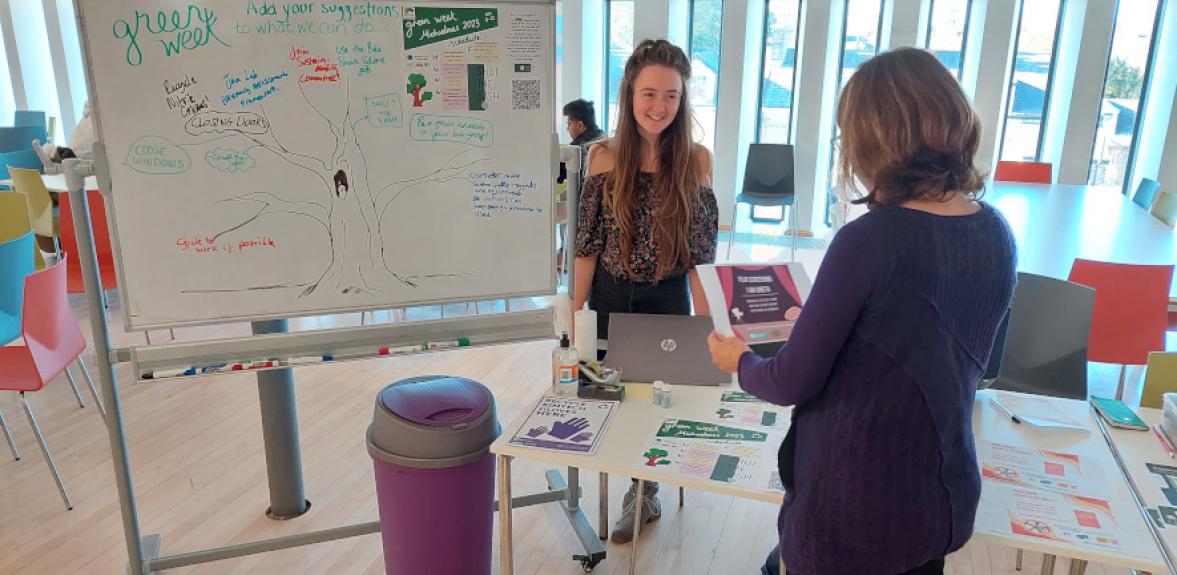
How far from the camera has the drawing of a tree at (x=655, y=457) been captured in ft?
5.50

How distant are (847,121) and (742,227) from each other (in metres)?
7.06

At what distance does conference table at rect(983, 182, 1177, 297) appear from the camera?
11.9 feet

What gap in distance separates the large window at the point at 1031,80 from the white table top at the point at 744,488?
638 centimetres

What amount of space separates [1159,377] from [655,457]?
1481mm

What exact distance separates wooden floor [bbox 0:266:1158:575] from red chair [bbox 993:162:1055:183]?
2741 mm

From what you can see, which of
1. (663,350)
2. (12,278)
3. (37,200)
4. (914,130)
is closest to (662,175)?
(663,350)

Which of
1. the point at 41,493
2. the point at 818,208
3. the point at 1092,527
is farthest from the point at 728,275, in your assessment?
the point at 818,208

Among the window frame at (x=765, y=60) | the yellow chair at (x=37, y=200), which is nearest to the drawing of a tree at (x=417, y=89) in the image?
the yellow chair at (x=37, y=200)

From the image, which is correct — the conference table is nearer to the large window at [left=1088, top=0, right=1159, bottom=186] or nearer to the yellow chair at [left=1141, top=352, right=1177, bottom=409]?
the yellow chair at [left=1141, top=352, right=1177, bottom=409]

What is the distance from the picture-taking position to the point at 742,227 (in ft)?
26.8

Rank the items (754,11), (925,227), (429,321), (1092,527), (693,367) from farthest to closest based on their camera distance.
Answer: (754,11) → (429,321) → (693,367) → (1092,527) → (925,227)

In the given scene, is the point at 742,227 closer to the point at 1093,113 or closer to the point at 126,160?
the point at 1093,113

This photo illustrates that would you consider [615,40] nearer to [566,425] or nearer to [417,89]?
[417,89]

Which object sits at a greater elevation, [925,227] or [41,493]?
[925,227]
